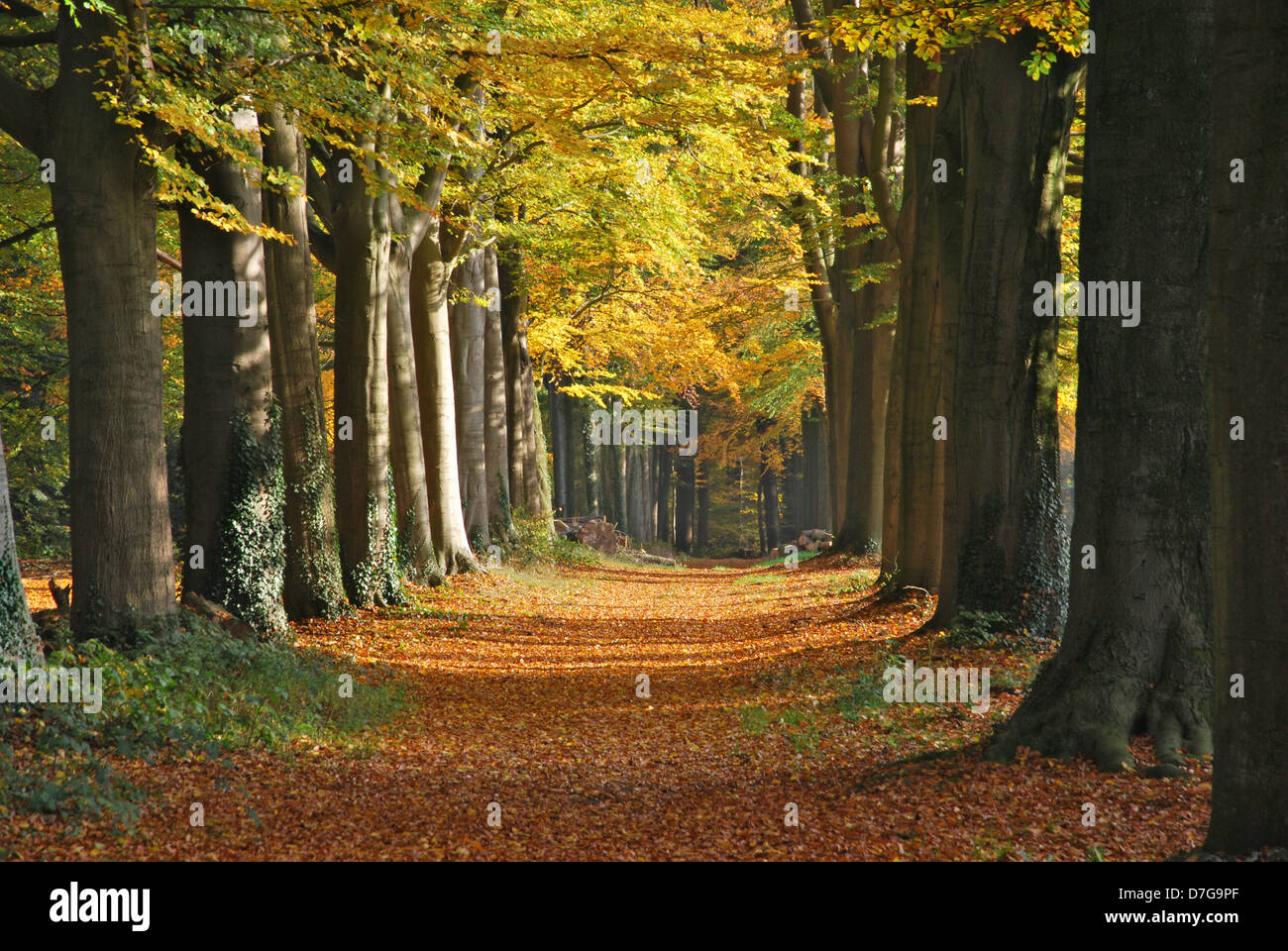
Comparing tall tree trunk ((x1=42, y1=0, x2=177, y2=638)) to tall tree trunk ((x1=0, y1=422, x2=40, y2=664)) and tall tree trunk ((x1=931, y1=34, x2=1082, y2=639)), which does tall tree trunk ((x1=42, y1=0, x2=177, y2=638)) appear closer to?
tall tree trunk ((x1=0, y1=422, x2=40, y2=664))

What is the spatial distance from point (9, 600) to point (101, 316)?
9.55ft

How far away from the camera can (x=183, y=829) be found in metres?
6.38

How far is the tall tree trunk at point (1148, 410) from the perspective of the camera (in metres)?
6.75

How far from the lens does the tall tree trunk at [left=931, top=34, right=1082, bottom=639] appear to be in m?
10.3

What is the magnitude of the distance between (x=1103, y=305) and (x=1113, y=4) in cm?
191

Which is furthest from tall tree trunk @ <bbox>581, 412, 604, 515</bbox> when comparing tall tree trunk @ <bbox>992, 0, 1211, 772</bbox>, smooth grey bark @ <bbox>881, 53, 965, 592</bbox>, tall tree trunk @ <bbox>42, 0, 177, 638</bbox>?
tall tree trunk @ <bbox>992, 0, 1211, 772</bbox>

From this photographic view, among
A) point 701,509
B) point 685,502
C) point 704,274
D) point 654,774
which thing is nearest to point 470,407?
point 704,274

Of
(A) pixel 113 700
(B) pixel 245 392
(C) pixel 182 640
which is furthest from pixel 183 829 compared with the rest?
(B) pixel 245 392

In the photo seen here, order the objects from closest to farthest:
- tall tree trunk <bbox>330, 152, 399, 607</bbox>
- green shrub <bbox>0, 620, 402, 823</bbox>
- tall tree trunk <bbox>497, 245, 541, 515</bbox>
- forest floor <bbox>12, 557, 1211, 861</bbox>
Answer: forest floor <bbox>12, 557, 1211, 861</bbox> → green shrub <bbox>0, 620, 402, 823</bbox> → tall tree trunk <bbox>330, 152, 399, 607</bbox> → tall tree trunk <bbox>497, 245, 541, 515</bbox>

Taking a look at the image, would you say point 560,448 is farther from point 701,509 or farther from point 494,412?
point 701,509

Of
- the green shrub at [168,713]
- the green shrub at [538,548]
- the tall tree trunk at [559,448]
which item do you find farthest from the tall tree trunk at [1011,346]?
the tall tree trunk at [559,448]

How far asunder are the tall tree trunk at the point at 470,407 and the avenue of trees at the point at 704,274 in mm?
89

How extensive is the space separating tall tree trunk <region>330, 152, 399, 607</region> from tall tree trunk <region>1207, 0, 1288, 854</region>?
1202 cm

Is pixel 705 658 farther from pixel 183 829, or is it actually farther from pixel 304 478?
pixel 183 829
